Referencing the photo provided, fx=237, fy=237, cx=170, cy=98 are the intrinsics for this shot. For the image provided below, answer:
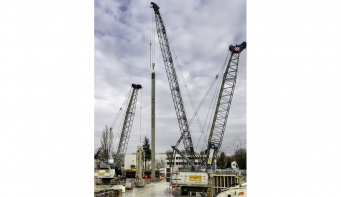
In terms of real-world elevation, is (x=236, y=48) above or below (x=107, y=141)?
above

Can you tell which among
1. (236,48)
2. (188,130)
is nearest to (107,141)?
(188,130)

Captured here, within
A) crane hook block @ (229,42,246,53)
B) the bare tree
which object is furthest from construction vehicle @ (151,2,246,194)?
the bare tree

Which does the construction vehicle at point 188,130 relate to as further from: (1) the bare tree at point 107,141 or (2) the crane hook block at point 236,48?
(1) the bare tree at point 107,141

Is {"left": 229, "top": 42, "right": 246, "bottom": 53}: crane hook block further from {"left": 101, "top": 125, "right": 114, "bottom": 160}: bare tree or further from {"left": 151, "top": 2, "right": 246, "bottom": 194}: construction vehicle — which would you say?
{"left": 101, "top": 125, "right": 114, "bottom": 160}: bare tree

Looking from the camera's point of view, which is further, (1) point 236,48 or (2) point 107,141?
(2) point 107,141

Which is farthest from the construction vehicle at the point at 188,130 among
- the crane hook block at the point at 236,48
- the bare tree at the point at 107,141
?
the bare tree at the point at 107,141

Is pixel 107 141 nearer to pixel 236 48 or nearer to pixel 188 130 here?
pixel 188 130
